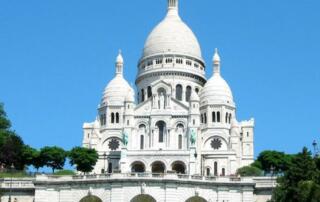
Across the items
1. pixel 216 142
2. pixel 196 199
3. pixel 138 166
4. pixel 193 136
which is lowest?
pixel 196 199

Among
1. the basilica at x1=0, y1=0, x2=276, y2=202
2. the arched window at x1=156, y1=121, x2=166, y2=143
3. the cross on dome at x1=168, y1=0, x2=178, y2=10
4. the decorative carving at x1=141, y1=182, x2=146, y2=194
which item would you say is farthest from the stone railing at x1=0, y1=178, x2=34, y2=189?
the cross on dome at x1=168, y1=0, x2=178, y2=10

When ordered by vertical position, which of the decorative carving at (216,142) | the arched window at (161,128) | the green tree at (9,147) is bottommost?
the green tree at (9,147)

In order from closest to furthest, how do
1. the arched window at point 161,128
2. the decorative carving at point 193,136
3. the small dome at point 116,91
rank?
the decorative carving at point 193,136 → the arched window at point 161,128 → the small dome at point 116,91

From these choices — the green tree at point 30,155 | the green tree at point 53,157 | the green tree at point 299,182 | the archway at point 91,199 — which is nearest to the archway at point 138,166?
the green tree at point 53,157

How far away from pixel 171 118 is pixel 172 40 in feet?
59.2

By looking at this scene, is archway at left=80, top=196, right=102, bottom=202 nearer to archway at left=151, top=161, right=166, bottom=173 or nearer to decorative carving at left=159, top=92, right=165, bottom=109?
archway at left=151, top=161, right=166, bottom=173

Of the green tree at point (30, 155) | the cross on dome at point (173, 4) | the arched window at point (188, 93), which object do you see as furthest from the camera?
the cross on dome at point (173, 4)

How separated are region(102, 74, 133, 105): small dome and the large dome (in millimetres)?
7097

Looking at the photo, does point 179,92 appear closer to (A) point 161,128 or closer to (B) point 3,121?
(A) point 161,128

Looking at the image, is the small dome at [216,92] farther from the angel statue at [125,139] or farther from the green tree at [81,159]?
the green tree at [81,159]

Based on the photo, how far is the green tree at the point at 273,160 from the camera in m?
100

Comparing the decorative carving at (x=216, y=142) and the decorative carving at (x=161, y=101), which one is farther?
the decorative carving at (x=161, y=101)

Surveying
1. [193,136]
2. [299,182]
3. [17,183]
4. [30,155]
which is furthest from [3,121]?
[299,182]

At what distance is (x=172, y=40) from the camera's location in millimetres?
137875
